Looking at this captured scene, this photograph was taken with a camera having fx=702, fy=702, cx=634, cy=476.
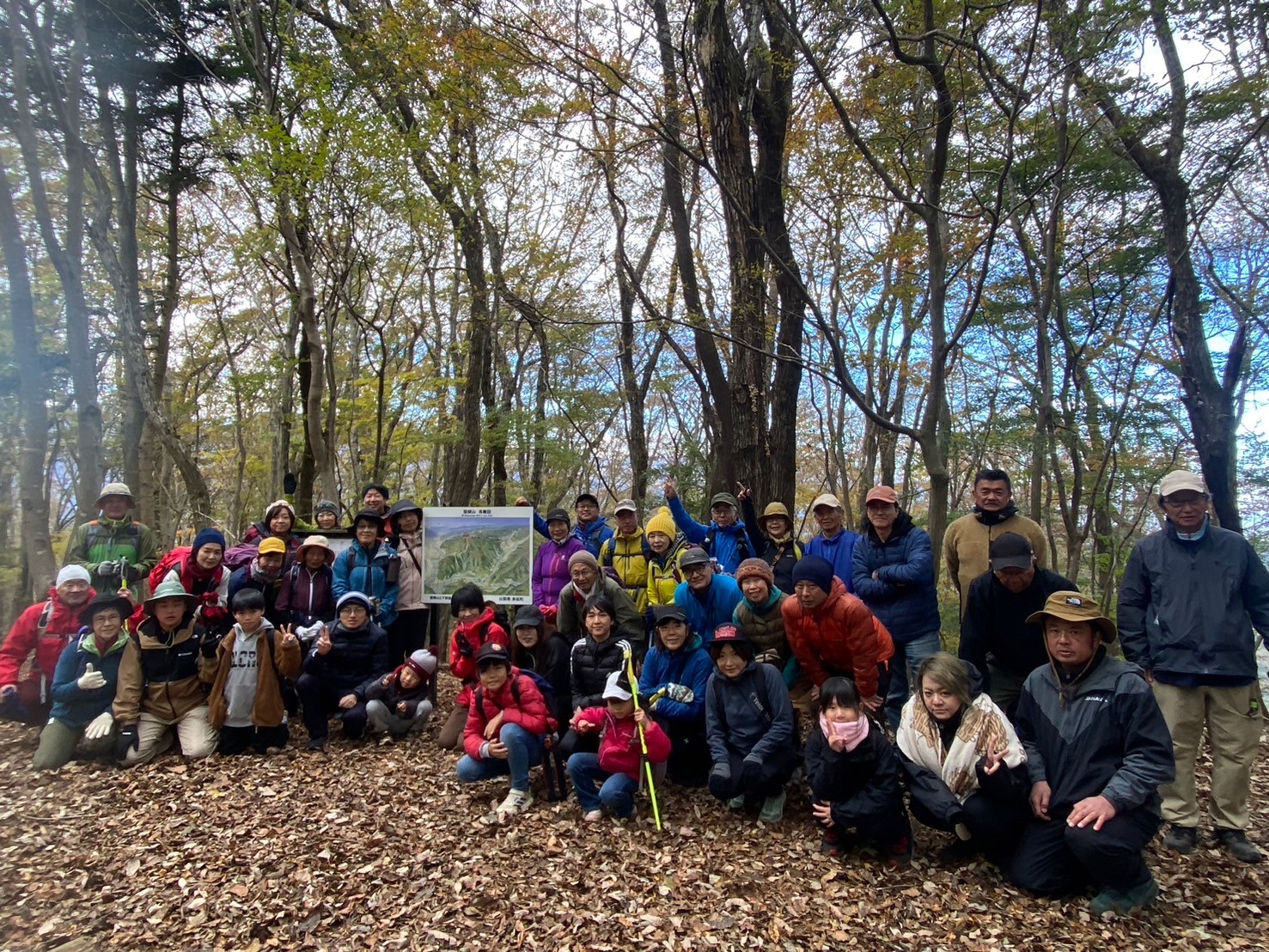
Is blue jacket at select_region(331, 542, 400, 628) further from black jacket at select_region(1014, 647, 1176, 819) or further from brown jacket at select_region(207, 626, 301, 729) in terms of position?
black jacket at select_region(1014, 647, 1176, 819)

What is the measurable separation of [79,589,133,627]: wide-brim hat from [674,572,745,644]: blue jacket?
401 cm

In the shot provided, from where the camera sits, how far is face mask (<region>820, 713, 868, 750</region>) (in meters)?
3.82

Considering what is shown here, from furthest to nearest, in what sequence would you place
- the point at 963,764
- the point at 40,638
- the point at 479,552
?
the point at 479,552, the point at 40,638, the point at 963,764

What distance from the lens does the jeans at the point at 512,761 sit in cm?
464

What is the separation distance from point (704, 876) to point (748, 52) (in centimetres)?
736

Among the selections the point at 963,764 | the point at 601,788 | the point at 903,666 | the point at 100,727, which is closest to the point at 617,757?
the point at 601,788

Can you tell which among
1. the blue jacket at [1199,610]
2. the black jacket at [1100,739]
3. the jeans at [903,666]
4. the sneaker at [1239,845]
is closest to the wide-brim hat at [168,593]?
the jeans at [903,666]

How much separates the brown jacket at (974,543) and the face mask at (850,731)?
140 centimetres

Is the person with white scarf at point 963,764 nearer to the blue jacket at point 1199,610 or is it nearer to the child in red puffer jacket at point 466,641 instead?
the blue jacket at point 1199,610

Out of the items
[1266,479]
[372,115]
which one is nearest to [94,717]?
[372,115]

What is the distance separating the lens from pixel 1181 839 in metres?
4.11

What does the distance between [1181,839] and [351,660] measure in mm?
5890

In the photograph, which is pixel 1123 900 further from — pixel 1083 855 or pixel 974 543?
pixel 974 543

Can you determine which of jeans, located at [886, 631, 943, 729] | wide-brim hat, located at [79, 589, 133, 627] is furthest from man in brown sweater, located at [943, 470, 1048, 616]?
wide-brim hat, located at [79, 589, 133, 627]
